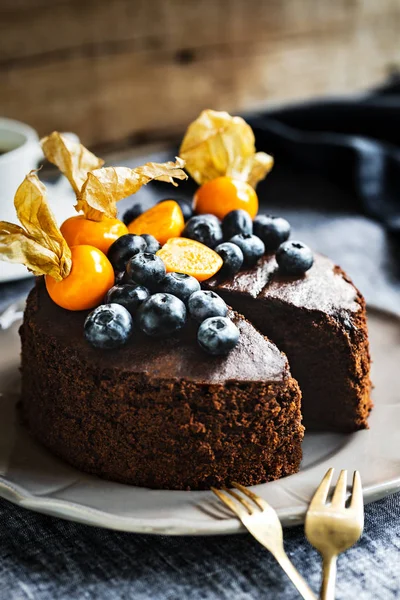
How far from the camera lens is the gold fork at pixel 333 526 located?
5.04 ft

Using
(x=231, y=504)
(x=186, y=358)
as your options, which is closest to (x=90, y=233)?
(x=186, y=358)

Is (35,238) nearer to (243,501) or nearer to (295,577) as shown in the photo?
(243,501)

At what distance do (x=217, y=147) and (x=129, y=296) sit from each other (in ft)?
2.37

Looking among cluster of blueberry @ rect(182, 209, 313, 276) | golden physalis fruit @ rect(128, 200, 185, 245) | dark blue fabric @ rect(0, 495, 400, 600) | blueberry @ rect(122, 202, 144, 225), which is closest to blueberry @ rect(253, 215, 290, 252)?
cluster of blueberry @ rect(182, 209, 313, 276)

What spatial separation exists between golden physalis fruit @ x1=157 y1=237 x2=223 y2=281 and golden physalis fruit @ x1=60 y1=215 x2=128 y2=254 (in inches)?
5.5

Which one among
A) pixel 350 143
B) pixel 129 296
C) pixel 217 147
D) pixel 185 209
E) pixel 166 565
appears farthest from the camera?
pixel 350 143

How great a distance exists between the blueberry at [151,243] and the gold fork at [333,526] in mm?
745

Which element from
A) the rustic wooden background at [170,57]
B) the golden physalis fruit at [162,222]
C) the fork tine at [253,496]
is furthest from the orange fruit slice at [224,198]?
the rustic wooden background at [170,57]

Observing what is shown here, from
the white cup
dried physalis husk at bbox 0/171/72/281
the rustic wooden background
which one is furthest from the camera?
the rustic wooden background

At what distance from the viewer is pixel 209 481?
177 cm

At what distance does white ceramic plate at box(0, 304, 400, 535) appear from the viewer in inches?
62.4

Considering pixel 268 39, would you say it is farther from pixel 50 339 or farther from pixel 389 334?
pixel 50 339

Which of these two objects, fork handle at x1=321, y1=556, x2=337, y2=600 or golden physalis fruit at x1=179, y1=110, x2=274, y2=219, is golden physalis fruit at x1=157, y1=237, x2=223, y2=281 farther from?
fork handle at x1=321, y1=556, x2=337, y2=600

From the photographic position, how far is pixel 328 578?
1.49 m
